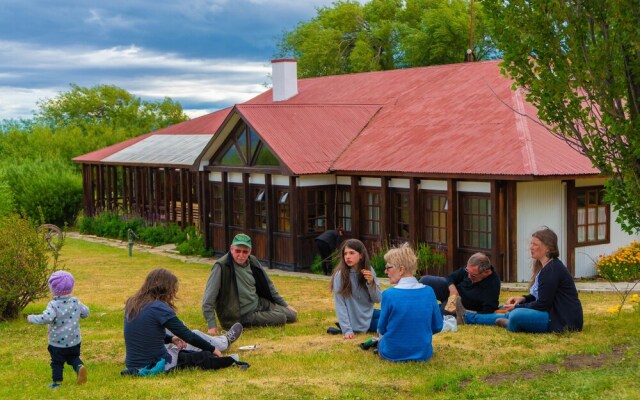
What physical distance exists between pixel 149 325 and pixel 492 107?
48.2ft

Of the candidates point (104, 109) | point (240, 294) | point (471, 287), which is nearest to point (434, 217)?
point (471, 287)

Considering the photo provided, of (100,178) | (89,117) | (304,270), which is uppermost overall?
(89,117)

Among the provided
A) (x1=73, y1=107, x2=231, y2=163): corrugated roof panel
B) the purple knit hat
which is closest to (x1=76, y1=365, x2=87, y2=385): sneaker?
the purple knit hat

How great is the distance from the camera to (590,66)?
1024cm

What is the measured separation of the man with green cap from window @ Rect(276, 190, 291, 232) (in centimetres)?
1116

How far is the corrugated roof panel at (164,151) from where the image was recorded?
31.2 meters

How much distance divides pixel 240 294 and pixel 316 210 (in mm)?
11595

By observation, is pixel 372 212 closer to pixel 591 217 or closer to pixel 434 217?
pixel 434 217

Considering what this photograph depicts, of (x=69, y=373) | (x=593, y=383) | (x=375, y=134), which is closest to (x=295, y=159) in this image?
(x=375, y=134)

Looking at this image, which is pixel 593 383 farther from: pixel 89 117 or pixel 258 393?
pixel 89 117

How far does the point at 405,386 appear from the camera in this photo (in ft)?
26.3

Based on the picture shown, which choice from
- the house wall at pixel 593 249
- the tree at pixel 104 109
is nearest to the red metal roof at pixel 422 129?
the house wall at pixel 593 249

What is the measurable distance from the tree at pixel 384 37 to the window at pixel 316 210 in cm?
2477

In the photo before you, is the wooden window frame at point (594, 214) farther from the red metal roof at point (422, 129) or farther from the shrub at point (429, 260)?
the shrub at point (429, 260)
